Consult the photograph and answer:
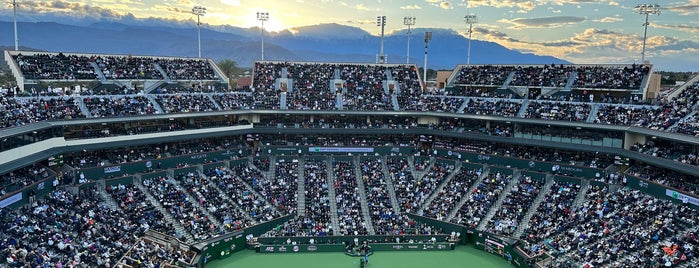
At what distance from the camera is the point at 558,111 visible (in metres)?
44.6

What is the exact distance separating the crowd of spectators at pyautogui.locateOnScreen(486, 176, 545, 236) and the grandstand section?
18 cm

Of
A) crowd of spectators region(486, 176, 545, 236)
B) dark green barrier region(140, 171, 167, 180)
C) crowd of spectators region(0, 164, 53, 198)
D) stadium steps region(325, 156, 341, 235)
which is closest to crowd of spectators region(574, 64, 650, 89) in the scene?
crowd of spectators region(486, 176, 545, 236)

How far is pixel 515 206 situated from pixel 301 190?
61.2 ft

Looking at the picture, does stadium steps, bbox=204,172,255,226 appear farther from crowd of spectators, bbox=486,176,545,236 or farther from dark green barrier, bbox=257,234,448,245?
crowd of spectators, bbox=486,176,545,236

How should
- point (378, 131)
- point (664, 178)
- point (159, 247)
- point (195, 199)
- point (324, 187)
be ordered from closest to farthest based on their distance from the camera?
point (159, 247) → point (664, 178) → point (195, 199) → point (324, 187) → point (378, 131)

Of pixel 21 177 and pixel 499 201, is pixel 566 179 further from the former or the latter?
pixel 21 177

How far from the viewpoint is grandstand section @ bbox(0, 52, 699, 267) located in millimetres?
31000

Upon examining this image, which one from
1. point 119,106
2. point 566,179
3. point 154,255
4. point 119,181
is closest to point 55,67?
point 119,106

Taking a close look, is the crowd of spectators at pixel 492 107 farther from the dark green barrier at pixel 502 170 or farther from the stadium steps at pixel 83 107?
the stadium steps at pixel 83 107

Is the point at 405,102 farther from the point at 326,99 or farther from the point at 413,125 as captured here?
the point at 326,99

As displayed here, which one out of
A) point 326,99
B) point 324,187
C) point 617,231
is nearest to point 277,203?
point 324,187

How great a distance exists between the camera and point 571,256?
102 ft

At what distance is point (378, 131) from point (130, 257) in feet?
91.7

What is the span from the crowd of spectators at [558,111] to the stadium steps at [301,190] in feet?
72.8
